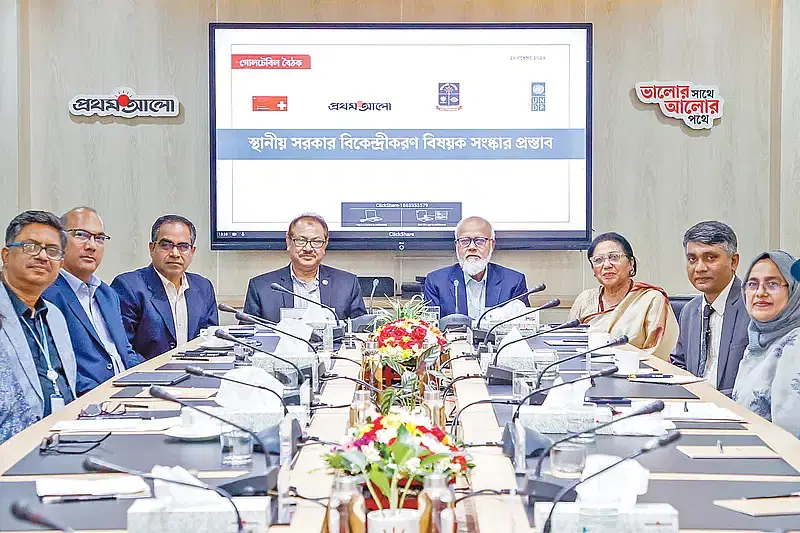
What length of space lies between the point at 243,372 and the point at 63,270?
76.8 inches

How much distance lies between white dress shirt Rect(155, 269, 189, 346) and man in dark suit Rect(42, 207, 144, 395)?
0.63 m

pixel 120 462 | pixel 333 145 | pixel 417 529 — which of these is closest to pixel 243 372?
pixel 120 462

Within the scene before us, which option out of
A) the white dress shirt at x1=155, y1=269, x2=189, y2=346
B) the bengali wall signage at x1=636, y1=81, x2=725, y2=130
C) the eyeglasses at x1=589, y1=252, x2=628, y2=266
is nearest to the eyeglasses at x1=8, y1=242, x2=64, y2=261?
the white dress shirt at x1=155, y1=269, x2=189, y2=346

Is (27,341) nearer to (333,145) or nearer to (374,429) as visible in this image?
(374,429)

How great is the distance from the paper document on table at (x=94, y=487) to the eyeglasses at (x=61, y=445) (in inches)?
9.2

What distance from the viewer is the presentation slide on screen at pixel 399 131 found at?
5625mm

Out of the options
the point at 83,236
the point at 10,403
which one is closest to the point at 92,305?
the point at 83,236

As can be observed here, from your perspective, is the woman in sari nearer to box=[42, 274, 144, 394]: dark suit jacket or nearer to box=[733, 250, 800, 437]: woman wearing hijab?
box=[733, 250, 800, 437]: woman wearing hijab

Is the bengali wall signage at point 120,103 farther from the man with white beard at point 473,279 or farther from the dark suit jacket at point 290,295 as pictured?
the man with white beard at point 473,279

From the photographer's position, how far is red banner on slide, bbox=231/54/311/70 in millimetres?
Answer: 5625

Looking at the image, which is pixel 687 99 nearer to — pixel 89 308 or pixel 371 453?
pixel 89 308

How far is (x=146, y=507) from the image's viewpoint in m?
1.32

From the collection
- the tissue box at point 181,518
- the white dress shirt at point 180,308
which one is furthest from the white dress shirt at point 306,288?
the tissue box at point 181,518

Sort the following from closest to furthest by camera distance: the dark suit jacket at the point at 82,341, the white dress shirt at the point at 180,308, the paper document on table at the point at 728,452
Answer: the paper document on table at the point at 728,452
the dark suit jacket at the point at 82,341
the white dress shirt at the point at 180,308
